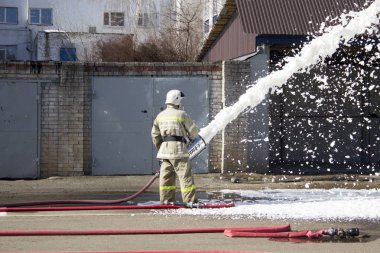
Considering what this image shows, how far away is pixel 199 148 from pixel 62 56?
103ft

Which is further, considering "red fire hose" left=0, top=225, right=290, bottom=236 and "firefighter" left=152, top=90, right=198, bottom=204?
"firefighter" left=152, top=90, right=198, bottom=204

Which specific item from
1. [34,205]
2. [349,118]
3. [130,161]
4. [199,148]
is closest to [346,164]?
[349,118]

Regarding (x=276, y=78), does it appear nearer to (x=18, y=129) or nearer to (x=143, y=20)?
(x=18, y=129)

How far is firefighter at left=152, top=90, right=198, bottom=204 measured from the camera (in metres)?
9.48

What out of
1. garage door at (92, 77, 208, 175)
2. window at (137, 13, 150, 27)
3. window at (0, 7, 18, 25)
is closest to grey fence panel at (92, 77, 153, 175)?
garage door at (92, 77, 208, 175)

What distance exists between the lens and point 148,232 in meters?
7.46

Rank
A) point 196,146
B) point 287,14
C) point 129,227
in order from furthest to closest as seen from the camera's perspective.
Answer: point 287,14, point 196,146, point 129,227

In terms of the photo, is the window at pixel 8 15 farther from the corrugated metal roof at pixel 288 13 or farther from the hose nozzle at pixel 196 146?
the hose nozzle at pixel 196 146

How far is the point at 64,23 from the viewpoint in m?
44.6

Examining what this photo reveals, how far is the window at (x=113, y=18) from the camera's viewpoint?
43.2 m

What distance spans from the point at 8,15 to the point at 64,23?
162 inches

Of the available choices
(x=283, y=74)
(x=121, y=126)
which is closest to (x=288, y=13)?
(x=121, y=126)

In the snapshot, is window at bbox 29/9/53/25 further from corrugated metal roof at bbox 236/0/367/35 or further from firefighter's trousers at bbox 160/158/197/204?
firefighter's trousers at bbox 160/158/197/204

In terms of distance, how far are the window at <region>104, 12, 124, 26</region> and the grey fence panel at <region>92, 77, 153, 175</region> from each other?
2922 cm
